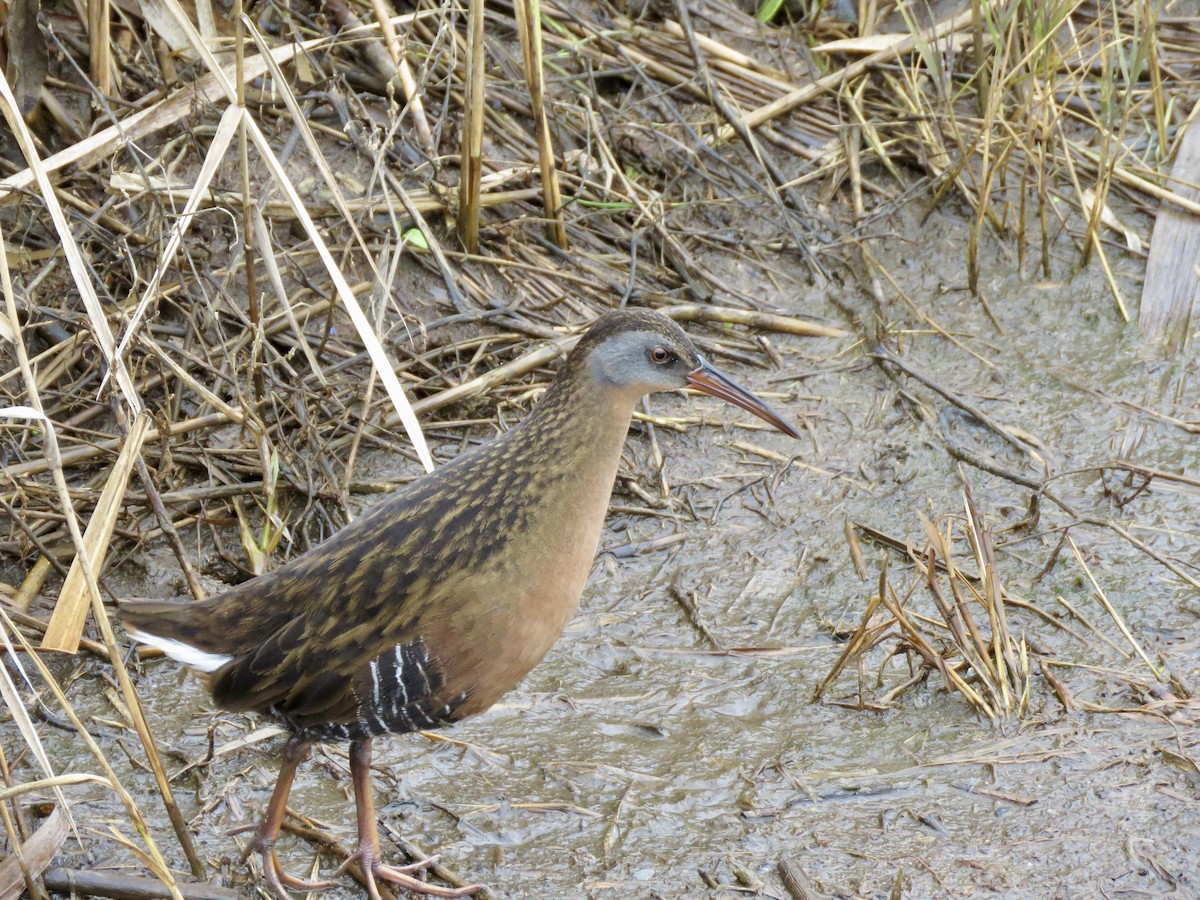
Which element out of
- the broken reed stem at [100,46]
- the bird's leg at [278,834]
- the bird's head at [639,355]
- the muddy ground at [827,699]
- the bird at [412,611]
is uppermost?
the broken reed stem at [100,46]

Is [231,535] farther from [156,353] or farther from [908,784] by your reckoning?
[908,784]

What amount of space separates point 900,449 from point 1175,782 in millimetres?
1628

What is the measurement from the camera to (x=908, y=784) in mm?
3445

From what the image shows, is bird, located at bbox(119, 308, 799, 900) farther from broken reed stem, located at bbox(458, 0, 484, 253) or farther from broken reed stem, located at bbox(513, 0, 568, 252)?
broken reed stem, located at bbox(513, 0, 568, 252)

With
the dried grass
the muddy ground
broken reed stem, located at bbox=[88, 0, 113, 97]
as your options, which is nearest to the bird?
the dried grass

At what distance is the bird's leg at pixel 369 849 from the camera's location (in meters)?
3.18

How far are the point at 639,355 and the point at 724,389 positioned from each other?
0.98 ft

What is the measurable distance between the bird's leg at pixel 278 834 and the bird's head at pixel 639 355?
113cm

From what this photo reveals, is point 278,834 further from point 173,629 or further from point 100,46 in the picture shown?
point 100,46

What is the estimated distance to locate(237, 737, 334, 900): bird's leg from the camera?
3.14 m

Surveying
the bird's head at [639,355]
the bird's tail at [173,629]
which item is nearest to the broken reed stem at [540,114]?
the bird's head at [639,355]

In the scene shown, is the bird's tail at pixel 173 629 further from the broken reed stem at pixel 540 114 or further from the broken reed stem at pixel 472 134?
the broken reed stem at pixel 540 114

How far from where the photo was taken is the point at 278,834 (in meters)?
3.20

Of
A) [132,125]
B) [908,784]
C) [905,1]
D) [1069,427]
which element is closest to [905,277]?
[1069,427]
